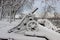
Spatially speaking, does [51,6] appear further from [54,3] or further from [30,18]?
[30,18]

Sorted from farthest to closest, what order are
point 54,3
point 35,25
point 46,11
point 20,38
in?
point 46,11 < point 54,3 < point 35,25 < point 20,38

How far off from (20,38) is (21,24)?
1.42 ft

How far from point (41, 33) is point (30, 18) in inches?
16.4

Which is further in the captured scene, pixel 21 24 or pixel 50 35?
pixel 21 24

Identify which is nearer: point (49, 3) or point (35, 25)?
point (35, 25)

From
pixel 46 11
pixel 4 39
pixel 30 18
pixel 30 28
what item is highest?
pixel 46 11

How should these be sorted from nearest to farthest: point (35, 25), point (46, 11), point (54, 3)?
point (35, 25), point (54, 3), point (46, 11)

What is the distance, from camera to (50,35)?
3111 millimetres

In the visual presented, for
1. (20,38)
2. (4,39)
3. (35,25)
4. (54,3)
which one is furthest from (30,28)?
(54,3)

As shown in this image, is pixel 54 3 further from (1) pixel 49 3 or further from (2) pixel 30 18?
(2) pixel 30 18

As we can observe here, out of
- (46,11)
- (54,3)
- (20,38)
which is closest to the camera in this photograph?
(20,38)

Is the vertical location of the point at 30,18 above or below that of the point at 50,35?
above

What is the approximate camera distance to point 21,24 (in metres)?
3.33

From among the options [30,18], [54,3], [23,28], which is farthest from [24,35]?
[54,3]
